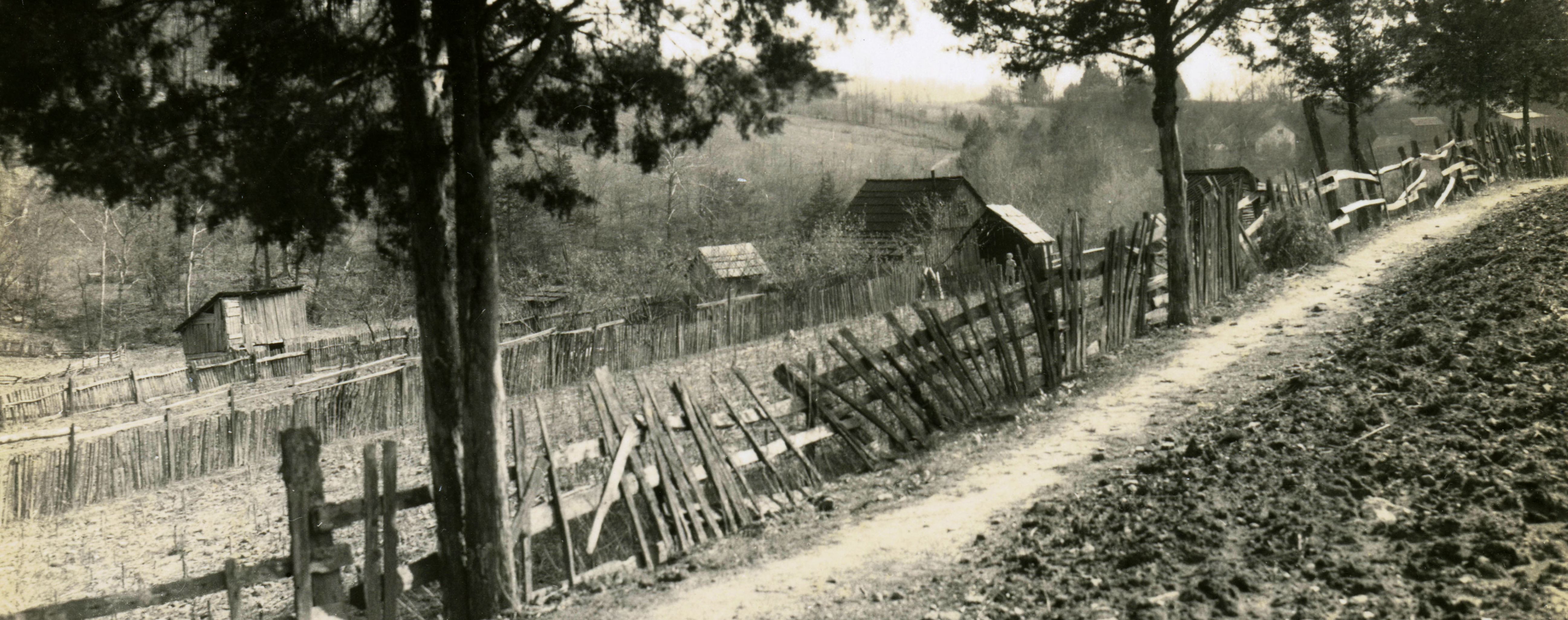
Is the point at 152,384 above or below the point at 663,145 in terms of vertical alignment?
below

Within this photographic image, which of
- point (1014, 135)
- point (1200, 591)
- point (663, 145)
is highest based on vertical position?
point (1014, 135)

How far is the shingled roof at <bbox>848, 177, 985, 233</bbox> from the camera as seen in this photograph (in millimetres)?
35750

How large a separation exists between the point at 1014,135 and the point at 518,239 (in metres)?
42.2

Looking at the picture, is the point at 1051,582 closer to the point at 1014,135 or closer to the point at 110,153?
the point at 110,153

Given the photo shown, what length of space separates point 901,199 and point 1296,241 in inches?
898

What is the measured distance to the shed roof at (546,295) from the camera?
32219mm

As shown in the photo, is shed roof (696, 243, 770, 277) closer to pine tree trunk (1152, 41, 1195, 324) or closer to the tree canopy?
pine tree trunk (1152, 41, 1195, 324)

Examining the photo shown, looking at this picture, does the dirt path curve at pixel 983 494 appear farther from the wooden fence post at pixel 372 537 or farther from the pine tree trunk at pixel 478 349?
the wooden fence post at pixel 372 537

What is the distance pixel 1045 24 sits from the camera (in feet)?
40.2

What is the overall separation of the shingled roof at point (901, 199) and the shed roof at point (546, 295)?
10291mm

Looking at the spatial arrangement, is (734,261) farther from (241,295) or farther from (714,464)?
(714,464)

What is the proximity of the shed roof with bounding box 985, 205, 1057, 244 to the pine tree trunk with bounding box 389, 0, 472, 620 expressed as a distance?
24.5 metres

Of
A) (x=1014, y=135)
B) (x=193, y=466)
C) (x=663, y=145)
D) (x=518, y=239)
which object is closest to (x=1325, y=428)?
(x=663, y=145)

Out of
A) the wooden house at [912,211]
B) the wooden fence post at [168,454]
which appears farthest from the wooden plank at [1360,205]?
the wooden fence post at [168,454]
